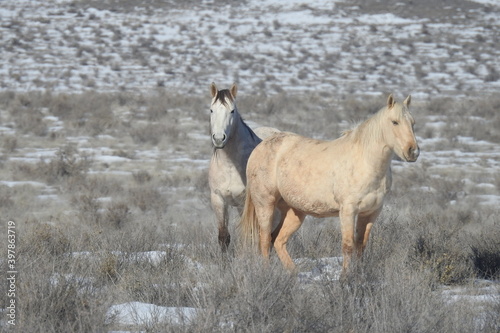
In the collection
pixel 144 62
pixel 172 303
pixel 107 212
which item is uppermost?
pixel 172 303

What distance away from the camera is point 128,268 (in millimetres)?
5676

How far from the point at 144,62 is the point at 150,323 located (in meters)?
23.1

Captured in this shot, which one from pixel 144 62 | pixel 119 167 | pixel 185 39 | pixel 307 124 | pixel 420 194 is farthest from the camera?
pixel 185 39

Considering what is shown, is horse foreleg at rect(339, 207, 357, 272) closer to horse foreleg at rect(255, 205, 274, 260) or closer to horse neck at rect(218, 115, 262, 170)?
horse foreleg at rect(255, 205, 274, 260)

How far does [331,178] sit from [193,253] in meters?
1.88

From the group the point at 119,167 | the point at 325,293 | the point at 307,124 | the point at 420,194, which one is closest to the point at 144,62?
the point at 307,124

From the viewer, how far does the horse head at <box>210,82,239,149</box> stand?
6316 millimetres

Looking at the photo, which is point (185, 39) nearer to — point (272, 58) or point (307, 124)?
point (272, 58)

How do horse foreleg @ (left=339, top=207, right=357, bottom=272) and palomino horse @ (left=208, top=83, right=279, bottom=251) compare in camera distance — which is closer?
horse foreleg @ (left=339, top=207, right=357, bottom=272)

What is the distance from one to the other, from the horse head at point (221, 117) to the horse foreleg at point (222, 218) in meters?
0.72

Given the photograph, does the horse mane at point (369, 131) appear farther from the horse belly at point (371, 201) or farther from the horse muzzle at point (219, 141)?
the horse muzzle at point (219, 141)

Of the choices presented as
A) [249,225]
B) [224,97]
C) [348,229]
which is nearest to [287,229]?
[249,225]

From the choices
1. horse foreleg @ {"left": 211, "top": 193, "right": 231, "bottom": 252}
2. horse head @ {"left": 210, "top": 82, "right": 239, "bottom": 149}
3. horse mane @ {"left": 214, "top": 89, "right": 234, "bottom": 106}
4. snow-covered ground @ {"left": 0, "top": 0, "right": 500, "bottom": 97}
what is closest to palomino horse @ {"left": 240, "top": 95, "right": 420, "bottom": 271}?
horse head @ {"left": 210, "top": 82, "right": 239, "bottom": 149}

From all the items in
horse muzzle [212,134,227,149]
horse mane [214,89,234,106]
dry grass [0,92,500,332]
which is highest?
horse mane [214,89,234,106]
